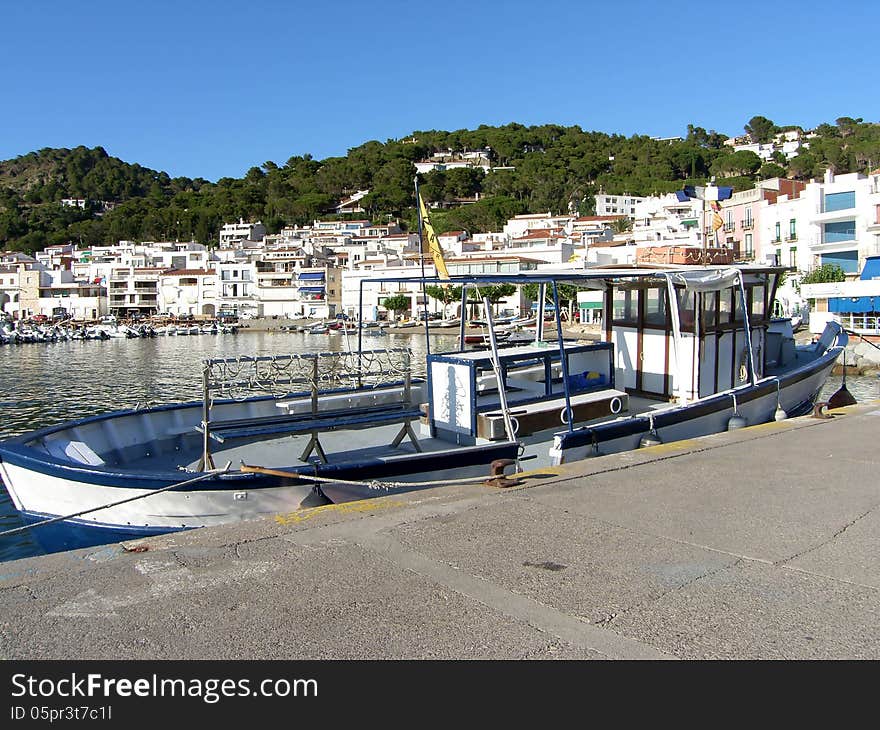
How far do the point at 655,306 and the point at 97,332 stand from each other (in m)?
75.6

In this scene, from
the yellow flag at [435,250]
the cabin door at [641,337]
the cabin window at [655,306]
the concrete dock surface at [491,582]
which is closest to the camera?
the concrete dock surface at [491,582]

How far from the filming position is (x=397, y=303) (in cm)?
8838

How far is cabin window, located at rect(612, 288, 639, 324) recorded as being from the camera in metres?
12.5

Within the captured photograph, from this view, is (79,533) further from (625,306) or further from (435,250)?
(625,306)

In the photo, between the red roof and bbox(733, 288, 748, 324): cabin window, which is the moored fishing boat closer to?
bbox(733, 288, 748, 324): cabin window

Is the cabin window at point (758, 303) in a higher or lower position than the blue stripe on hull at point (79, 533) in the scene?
higher

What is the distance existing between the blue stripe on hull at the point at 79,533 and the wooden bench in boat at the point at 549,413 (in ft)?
12.9

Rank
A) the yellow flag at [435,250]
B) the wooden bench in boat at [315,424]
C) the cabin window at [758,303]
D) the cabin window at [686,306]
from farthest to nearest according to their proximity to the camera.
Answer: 1. the cabin window at [758,303]
2. the cabin window at [686,306]
3. the yellow flag at [435,250]
4. the wooden bench in boat at [315,424]

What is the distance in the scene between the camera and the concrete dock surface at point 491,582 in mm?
3766

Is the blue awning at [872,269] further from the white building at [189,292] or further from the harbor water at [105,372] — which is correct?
the white building at [189,292]

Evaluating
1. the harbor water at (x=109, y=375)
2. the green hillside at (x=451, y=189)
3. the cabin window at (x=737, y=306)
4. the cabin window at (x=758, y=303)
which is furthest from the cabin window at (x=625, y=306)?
the green hillside at (x=451, y=189)

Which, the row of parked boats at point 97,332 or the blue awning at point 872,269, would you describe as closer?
the blue awning at point 872,269

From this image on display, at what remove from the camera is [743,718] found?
3.15 m

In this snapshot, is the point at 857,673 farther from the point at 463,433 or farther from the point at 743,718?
the point at 463,433
